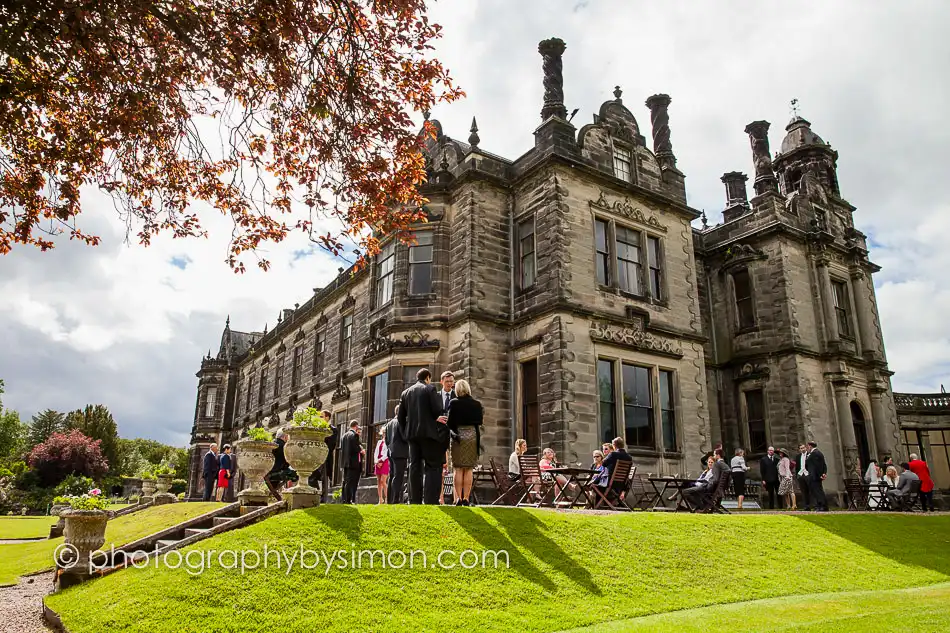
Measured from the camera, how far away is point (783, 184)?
2848 cm

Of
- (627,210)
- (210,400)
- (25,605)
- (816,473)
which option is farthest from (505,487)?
(210,400)

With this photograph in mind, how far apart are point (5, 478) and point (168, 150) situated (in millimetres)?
45166

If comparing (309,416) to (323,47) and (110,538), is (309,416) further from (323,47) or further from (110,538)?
(110,538)

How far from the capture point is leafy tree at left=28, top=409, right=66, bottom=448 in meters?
65.0

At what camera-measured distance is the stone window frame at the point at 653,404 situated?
57.2 ft

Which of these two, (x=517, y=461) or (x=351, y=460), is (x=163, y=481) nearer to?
(x=351, y=460)

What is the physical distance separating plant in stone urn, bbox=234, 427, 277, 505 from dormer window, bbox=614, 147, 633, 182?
44.5ft

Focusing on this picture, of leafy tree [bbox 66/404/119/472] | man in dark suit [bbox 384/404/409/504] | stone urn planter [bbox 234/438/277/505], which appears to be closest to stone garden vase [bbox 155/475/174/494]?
stone urn planter [bbox 234/438/277/505]

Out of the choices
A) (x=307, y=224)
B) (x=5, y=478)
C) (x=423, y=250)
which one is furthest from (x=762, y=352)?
(x=5, y=478)

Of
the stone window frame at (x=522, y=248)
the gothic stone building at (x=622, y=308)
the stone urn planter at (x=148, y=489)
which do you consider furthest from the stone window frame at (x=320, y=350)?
the stone window frame at (x=522, y=248)

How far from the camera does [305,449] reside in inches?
384

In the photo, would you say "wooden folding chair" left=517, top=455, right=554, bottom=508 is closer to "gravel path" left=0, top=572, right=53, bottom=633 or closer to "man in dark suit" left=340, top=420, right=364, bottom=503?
"man in dark suit" left=340, top=420, right=364, bottom=503

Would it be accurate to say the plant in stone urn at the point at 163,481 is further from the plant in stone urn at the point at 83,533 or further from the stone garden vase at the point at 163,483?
the plant in stone urn at the point at 83,533

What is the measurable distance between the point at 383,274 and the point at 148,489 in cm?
1266
